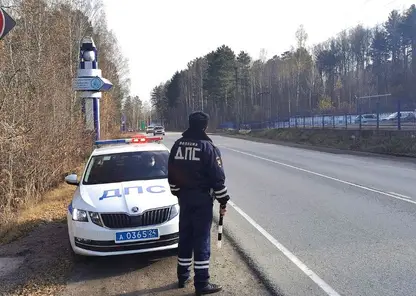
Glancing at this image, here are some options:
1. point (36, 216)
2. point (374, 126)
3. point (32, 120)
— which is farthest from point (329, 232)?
point (374, 126)

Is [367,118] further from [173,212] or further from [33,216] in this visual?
[173,212]

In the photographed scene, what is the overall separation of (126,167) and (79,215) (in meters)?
1.73

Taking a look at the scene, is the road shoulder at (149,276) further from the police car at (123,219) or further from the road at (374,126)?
the road at (374,126)

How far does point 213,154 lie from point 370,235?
328 cm

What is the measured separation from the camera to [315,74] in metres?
84.9

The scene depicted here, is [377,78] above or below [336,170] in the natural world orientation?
above

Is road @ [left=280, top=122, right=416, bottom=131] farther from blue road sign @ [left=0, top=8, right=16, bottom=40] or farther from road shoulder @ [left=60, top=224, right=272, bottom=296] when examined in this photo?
blue road sign @ [left=0, top=8, right=16, bottom=40]

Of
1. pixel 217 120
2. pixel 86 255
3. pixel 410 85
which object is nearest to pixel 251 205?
pixel 86 255

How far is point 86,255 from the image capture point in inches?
216

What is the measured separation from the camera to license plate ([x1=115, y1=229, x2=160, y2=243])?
531cm

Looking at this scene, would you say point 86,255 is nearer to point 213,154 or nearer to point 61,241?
point 61,241

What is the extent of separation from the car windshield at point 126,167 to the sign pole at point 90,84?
1123 centimetres

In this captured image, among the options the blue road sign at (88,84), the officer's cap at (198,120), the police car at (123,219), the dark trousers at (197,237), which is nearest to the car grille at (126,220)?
the police car at (123,219)

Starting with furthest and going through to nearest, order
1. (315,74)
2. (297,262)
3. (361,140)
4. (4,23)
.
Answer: (315,74), (361,140), (297,262), (4,23)
